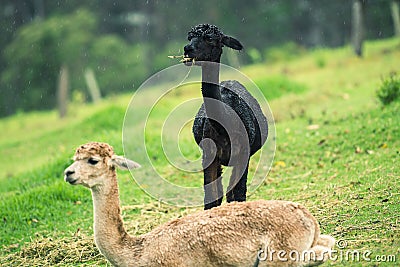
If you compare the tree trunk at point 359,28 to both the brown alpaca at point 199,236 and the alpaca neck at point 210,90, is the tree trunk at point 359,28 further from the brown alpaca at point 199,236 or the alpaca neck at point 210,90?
the brown alpaca at point 199,236

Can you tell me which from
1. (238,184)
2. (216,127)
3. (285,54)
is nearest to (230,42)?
(216,127)

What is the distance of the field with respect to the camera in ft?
Answer: 22.2

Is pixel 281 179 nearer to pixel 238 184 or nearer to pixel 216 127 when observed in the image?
pixel 238 184

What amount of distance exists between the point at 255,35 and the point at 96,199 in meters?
37.4

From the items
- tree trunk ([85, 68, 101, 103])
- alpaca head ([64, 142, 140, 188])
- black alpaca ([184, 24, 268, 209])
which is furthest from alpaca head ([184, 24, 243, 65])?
tree trunk ([85, 68, 101, 103])

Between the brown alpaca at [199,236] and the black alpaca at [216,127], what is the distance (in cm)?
158

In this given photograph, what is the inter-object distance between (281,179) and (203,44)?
322 cm

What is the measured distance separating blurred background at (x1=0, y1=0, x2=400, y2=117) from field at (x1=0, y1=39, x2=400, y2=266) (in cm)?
789

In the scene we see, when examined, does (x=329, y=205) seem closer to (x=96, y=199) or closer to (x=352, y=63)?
(x=96, y=199)

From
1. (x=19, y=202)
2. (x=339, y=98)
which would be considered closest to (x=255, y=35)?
(x=339, y=98)

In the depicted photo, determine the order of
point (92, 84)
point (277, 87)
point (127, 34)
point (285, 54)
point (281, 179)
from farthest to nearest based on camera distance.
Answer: point (127, 34) < point (92, 84) < point (285, 54) < point (277, 87) < point (281, 179)

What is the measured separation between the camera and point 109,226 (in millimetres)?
4879

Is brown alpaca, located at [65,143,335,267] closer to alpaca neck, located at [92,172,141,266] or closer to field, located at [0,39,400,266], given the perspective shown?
alpaca neck, located at [92,172,141,266]

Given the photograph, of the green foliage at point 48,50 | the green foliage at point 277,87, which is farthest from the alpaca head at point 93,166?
the green foliage at point 48,50
